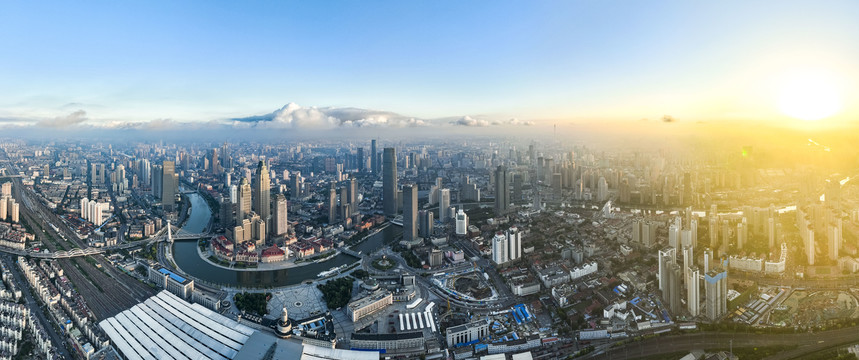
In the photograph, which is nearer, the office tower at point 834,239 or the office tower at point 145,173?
the office tower at point 834,239

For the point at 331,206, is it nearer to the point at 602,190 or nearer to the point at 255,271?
the point at 255,271

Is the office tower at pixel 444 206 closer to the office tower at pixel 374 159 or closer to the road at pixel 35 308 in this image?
the road at pixel 35 308

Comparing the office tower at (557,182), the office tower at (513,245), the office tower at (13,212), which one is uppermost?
the office tower at (557,182)

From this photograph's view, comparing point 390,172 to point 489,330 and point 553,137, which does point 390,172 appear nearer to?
point 553,137

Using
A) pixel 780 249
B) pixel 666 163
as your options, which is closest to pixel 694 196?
pixel 666 163

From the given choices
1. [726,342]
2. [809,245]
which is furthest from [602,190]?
[726,342]

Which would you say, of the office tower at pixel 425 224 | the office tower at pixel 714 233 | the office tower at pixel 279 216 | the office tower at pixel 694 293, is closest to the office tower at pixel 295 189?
the office tower at pixel 279 216
